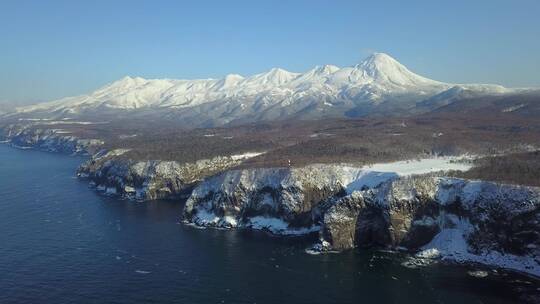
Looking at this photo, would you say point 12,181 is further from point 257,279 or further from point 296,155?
point 257,279

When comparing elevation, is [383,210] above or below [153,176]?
below

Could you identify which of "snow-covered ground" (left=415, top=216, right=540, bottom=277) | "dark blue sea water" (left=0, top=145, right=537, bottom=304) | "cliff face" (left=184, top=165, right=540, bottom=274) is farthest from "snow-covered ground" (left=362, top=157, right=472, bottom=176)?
"dark blue sea water" (left=0, top=145, right=537, bottom=304)

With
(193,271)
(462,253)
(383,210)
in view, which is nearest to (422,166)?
(383,210)

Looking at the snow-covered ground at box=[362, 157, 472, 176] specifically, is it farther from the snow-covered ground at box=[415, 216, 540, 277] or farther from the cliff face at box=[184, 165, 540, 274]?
the snow-covered ground at box=[415, 216, 540, 277]

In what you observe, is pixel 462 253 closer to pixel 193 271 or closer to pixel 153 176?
pixel 193 271

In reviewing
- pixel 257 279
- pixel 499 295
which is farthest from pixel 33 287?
pixel 499 295

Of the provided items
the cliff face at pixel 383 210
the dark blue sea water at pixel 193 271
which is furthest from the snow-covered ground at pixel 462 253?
the dark blue sea water at pixel 193 271

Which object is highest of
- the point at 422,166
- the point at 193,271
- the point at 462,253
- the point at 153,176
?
the point at 422,166
